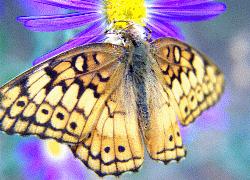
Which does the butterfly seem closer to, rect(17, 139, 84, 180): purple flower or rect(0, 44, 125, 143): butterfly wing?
rect(0, 44, 125, 143): butterfly wing

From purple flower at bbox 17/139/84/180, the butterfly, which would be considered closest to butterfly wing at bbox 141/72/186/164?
the butterfly

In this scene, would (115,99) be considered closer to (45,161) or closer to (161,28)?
(161,28)

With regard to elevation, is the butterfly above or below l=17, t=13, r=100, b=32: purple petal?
below

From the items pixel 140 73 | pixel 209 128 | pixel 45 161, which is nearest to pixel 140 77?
pixel 140 73

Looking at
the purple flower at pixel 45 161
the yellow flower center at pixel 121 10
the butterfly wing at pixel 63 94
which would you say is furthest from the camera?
the purple flower at pixel 45 161

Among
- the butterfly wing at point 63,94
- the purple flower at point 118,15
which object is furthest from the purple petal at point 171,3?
the butterfly wing at point 63,94

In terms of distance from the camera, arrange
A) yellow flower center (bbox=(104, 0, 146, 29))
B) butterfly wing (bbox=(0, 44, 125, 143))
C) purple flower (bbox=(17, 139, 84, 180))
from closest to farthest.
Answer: butterfly wing (bbox=(0, 44, 125, 143)), yellow flower center (bbox=(104, 0, 146, 29)), purple flower (bbox=(17, 139, 84, 180))

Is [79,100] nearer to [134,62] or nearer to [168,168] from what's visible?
[134,62]

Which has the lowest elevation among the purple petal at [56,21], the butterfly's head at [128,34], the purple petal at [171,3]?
the butterfly's head at [128,34]

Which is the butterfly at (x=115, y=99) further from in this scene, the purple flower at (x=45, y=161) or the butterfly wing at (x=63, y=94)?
the purple flower at (x=45, y=161)
